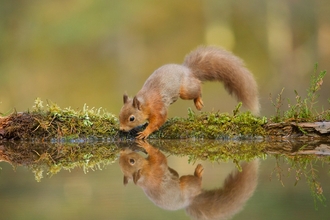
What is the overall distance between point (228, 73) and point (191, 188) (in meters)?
2.97

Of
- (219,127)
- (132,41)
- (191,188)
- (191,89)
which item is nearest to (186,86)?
(191,89)

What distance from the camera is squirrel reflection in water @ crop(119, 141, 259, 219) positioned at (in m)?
1.92

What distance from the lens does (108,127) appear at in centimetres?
459

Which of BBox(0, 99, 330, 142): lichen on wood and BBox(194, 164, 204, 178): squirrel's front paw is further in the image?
BBox(0, 99, 330, 142): lichen on wood

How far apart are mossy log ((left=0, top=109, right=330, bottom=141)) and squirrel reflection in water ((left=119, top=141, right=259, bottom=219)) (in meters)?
1.28

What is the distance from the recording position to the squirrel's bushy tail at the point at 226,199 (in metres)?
1.83

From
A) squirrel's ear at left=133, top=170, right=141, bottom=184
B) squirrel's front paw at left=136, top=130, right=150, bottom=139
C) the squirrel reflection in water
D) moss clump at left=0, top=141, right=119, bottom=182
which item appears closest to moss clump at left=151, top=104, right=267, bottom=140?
squirrel's front paw at left=136, top=130, right=150, bottom=139

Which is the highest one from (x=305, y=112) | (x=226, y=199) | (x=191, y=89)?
(x=191, y=89)

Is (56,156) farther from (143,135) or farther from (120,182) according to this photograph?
(120,182)

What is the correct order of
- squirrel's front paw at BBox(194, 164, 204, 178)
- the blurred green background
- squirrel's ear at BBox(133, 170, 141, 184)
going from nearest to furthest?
squirrel's ear at BBox(133, 170, 141, 184)
squirrel's front paw at BBox(194, 164, 204, 178)
the blurred green background

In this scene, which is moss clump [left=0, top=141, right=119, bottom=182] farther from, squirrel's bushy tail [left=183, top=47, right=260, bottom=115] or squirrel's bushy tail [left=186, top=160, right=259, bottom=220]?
squirrel's bushy tail [left=183, top=47, right=260, bottom=115]

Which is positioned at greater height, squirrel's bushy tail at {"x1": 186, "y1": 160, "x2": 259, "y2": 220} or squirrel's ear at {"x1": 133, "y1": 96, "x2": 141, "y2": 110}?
squirrel's ear at {"x1": 133, "y1": 96, "x2": 141, "y2": 110}

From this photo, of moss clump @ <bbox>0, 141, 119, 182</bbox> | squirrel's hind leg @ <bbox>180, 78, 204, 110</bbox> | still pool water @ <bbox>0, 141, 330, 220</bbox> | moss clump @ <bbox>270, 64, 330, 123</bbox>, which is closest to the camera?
still pool water @ <bbox>0, 141, 330, 220</bbox>

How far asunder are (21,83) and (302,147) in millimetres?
8133
